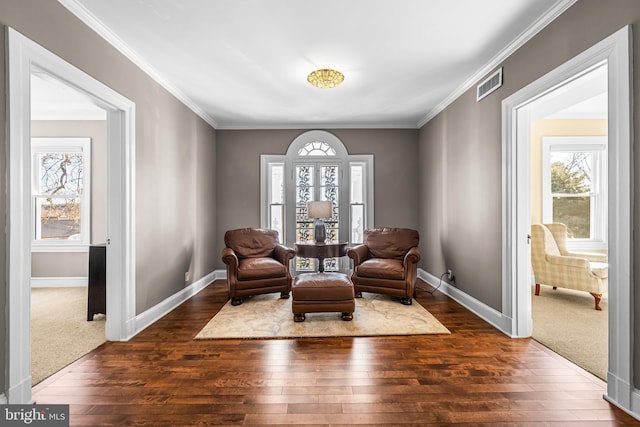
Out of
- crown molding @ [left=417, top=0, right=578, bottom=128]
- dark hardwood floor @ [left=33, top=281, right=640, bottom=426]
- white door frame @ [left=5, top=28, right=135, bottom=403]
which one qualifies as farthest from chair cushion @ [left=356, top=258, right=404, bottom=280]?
white door frame @ [left=5, top=28, right=135, bottom=403]

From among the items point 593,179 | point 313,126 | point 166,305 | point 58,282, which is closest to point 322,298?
point 166,305

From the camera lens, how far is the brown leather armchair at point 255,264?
4.21 m

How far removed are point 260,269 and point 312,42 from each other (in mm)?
2672

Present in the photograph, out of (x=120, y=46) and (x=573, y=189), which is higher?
(x=120, y=46)

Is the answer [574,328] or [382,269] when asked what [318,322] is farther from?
[574,328]

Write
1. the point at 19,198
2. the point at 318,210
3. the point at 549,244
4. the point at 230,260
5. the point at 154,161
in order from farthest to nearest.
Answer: the point at 318,210
the point at 549,244
the point at 230,260
the point at 154,161
the point at 19,198

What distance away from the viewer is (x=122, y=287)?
310 centimetres

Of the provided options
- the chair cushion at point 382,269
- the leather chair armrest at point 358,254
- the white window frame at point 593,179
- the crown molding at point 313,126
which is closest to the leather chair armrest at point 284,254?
the leather chair armrest at point 358,254

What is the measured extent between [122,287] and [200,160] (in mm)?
2542

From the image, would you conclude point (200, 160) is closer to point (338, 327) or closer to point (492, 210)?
point (338, 327)

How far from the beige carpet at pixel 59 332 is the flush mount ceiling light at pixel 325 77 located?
327cm

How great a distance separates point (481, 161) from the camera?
3.70 m

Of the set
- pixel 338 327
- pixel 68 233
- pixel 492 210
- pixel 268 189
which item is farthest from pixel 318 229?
pixel 68 233

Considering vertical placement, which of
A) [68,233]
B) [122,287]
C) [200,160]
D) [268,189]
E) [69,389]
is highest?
[200,160]
